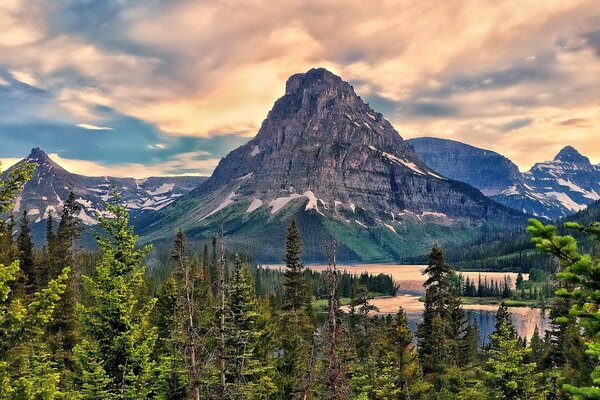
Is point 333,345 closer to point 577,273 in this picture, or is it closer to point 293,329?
point 577,273

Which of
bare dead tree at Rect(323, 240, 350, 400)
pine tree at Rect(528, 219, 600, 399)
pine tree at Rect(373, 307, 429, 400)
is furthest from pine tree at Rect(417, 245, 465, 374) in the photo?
pine tree at Rect(528, 219, 600, 399)

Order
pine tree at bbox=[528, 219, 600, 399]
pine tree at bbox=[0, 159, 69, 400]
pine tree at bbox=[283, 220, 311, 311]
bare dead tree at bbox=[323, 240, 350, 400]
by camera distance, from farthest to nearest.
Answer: pine tree at bbox=[283, 220, 311, 311]
bare dead tree at bbox=[323, 240, 350, 400]
pine tree at bbox=[0, 159, 69, 400]
pine tree at bbox=[528, 219, 600, 399]

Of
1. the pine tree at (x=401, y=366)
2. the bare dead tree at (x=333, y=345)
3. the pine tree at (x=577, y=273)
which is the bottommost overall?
the pine tree at (x=401, y=366)

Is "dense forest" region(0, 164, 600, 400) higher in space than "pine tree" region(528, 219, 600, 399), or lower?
lower

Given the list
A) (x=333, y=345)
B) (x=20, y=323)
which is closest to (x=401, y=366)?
(x=333, y=345)

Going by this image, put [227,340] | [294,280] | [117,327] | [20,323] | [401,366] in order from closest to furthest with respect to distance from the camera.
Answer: [20,323] < [117,327] < [227,340] < [401,366] < [294,280]

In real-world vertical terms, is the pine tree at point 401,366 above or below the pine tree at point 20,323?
below

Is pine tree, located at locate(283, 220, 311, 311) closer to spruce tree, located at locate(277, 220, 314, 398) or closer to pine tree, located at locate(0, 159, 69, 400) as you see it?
spruce tree, located at locate(277, 220, 314, 398)

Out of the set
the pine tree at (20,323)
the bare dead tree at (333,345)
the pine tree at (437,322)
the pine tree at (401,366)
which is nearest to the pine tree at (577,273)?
the pine tree at (20,323)

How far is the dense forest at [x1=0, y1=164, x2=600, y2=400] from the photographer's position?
15508 mm

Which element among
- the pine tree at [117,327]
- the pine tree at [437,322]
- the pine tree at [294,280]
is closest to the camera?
the pine tree at [117,327]

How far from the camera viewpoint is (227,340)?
32844 mm

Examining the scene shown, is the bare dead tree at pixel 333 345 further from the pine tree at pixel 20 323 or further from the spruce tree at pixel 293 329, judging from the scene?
the spruce tree at pixel 293 329

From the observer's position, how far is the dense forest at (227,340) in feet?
50.9
